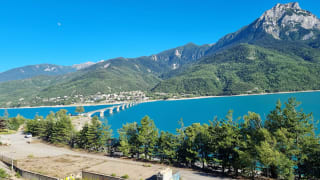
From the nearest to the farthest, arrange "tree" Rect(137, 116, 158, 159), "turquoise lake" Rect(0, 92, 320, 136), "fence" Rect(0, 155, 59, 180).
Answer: "fence" Rect(0, 155, 59, 180)
"tree" Rect(137, 116, 158, 159)
"turquoise lake" Rect(0, 92, 320, 136)

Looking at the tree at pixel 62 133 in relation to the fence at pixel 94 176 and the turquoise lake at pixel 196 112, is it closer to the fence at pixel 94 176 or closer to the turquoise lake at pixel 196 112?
the fence at pixel 94 176

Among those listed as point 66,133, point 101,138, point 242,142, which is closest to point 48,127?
point 66,133

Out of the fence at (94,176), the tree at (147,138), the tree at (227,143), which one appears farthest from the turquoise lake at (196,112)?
the fence at (94,176)

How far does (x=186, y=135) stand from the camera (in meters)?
30.4

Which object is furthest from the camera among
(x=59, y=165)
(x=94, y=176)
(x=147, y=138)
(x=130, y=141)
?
(x=130, y=141)

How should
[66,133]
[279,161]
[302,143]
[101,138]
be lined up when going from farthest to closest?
[66,133] → [101,138] → [302,143] → [279,161]

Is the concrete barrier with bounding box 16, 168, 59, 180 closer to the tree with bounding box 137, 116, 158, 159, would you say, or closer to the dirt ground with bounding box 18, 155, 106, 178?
the dirt ground with bounding box 18, 155, 106, 178

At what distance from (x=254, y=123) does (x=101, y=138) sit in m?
25.5

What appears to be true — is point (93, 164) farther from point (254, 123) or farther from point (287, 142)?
point (287, 142)

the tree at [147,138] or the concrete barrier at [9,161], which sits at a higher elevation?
the tree at [147,138]

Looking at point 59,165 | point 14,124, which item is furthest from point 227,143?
point 14,124

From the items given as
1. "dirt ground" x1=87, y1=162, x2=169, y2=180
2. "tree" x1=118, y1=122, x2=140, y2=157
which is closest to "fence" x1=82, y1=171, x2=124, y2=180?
"dirt ground" x1=87, y1=162, x2=169, y2=180

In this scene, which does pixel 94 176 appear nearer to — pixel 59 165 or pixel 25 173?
pixel 59 165

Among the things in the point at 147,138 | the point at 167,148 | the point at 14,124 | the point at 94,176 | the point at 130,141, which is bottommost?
the point at 14,124
